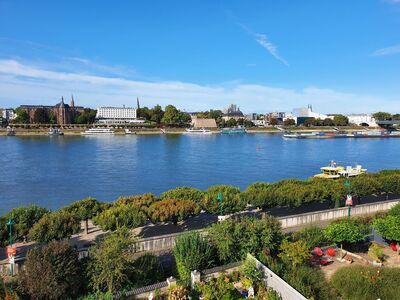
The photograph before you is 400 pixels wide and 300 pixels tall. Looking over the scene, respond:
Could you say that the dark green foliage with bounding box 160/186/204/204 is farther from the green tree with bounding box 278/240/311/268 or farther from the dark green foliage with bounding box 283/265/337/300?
the dark green foliage with bounding box 283/265/337/300

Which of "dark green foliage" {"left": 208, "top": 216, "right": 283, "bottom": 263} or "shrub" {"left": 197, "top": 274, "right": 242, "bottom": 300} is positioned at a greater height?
"dark green foliage" {"left": 208, "top": 216, "right": 283, "bottom": 263}

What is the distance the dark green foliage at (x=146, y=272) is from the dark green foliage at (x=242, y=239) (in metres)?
2.25

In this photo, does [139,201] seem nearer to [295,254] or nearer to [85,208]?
[85,208]

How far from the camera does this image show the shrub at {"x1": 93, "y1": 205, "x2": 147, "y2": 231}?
1552cm

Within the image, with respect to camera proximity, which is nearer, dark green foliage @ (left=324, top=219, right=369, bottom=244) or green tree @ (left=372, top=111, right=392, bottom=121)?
dark green foliage @ (left=324, top=219, right=369, bottom=244)

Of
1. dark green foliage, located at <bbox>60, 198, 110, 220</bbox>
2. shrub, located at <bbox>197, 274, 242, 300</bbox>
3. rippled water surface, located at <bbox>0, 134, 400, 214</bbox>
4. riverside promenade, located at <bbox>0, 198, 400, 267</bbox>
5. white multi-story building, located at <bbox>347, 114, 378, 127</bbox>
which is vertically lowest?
rippled water surface, located at <bbox>0, 134, 400, 214</bbox>

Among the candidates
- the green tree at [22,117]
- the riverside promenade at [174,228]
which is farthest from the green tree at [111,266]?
the green tree at [22,117]

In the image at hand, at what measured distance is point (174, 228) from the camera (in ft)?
58.9

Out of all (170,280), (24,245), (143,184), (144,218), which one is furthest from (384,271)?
(143,184)

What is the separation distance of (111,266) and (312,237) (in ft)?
30.5

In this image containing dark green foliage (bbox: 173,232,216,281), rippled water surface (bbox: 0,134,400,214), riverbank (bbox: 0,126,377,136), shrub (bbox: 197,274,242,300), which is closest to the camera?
shrub (bbox: 197,274,242,300)

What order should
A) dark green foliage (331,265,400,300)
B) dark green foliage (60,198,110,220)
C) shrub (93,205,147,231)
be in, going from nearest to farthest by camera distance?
dark green foliage (331,265,400,300)
shrub (93,205,147,231)
dark green foliage (60,198,110,220)

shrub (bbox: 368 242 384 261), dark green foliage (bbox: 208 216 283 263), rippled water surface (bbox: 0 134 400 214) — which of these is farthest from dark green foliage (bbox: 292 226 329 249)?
rippled water surface (bbox: 0 134 400 214)

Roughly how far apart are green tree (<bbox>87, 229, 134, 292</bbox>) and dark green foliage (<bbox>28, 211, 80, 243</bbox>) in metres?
4.33
